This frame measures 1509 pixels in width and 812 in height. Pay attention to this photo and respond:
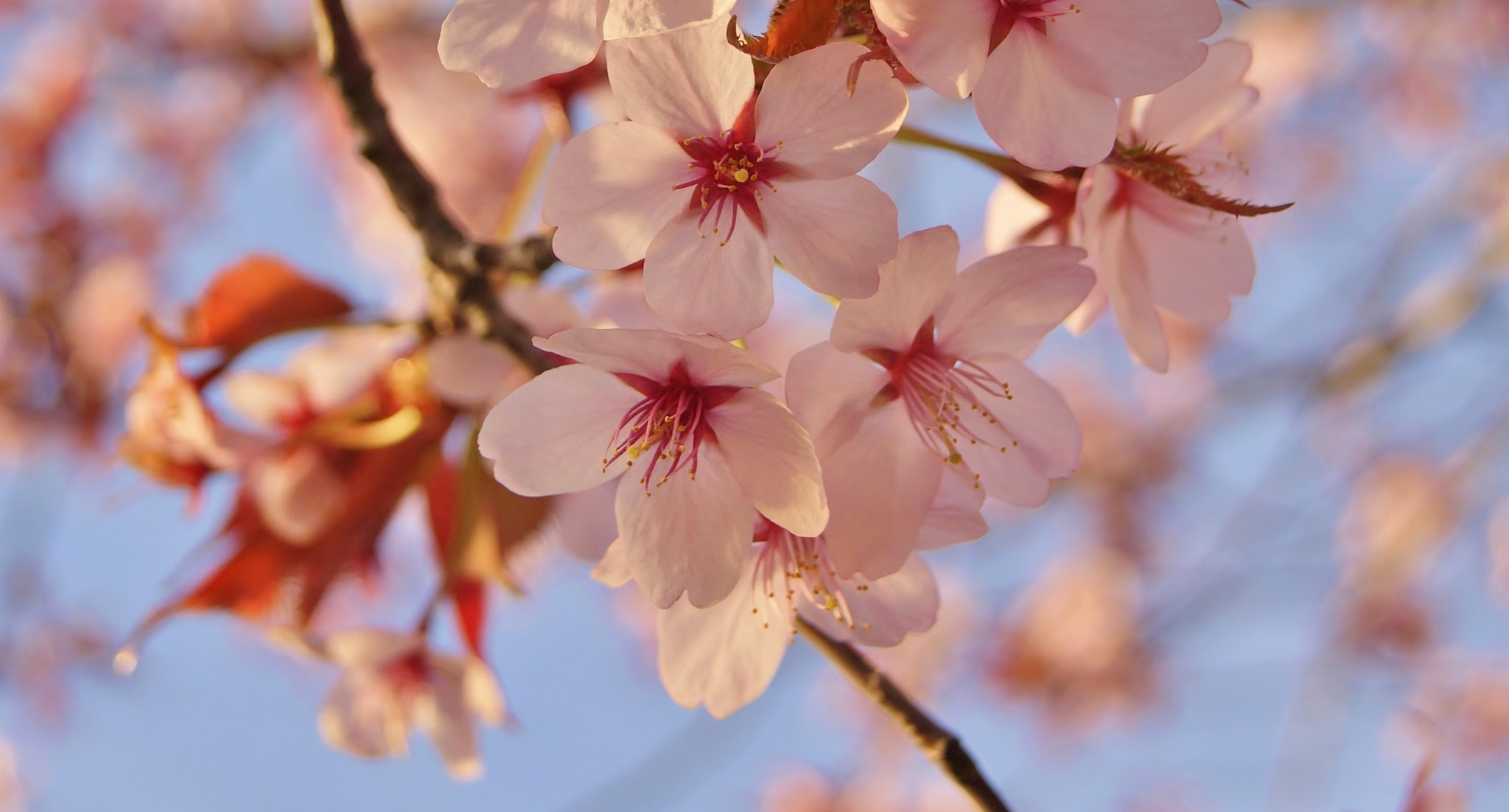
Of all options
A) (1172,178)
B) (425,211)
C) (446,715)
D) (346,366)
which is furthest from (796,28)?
(446,715)

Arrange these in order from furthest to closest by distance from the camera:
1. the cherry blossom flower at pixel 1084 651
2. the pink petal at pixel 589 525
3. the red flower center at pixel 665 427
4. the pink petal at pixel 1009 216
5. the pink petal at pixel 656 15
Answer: the cherry blossom flower at pixel 1084 651
the pink petal at pixel 589 525
the pink petal at pixel 1009 216
the red flower center at pixel 665 427
the pink petal at pixel 656 15

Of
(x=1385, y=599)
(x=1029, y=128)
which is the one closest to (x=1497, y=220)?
(x=1385, y=599)

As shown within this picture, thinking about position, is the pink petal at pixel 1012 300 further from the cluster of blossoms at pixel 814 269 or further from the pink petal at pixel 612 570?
the pink petal at pixel 612 570

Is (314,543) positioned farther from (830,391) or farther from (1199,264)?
(1199,264)

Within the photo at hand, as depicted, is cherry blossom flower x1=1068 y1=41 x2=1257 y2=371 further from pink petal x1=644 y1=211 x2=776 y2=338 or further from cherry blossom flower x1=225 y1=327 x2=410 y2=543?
cherry blossom flower x1=225 y1=327 x2=410 y2=543

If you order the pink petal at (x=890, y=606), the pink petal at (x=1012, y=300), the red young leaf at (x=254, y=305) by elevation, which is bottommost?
the pink petal at (x=890, y=606)

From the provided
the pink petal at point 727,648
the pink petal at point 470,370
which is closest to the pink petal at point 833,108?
the pink petal at point 727,648

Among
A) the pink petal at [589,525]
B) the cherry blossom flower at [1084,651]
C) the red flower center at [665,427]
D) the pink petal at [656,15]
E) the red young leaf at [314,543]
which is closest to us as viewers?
the pink petal at [656,15]

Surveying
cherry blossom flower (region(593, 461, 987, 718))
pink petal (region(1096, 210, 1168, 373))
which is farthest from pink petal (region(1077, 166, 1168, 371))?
cherry blossom flower (region(593, 461, 987, 718))
